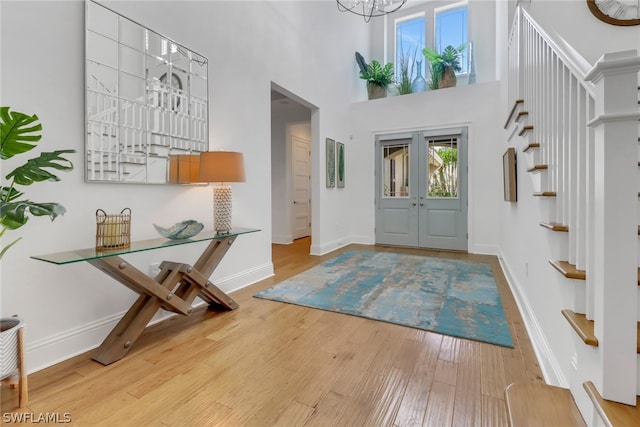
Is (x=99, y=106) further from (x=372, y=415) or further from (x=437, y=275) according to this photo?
(x=437, y=275)

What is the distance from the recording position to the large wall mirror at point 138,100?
6.34 ft

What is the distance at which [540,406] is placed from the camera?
1.27 meters

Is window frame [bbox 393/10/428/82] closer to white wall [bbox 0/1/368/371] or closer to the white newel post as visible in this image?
white wall [bbox 0/1/368/371]

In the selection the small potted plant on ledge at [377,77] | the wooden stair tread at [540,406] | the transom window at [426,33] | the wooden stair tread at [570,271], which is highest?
the transom window at [426,33]

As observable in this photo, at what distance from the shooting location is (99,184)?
1967 mm

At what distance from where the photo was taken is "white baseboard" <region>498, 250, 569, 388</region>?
1507 mm

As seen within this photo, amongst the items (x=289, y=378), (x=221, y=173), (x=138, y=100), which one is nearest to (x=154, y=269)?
(x=221, y=173)

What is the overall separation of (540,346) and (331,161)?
3.97m

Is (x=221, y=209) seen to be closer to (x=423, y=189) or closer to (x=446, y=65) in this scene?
(x=423, y=189)

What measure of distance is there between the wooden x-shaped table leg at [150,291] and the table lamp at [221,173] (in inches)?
7.1

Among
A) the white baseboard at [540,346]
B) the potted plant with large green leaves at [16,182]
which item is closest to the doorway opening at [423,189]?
the white baseboard at [540,346]

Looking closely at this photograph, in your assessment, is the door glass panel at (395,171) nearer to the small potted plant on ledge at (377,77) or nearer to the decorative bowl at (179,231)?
the small potted plant on ledge at (377,77)

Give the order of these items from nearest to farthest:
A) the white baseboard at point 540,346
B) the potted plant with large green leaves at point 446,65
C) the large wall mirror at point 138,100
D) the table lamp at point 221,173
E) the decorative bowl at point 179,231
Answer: the white baseboard at point 540,346 → the large wall mirror at point 138,100 → the decorative bowl at point 179,231 → the table lamp at point 221,173 → the potted plant with large green leaves at point 446,65

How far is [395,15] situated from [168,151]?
625 cm
